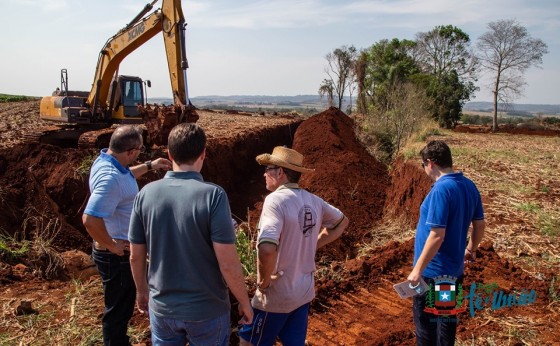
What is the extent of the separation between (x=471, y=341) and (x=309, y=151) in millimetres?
10293

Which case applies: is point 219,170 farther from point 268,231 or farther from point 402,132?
point 268,231

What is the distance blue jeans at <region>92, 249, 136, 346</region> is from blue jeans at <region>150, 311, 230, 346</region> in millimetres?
937

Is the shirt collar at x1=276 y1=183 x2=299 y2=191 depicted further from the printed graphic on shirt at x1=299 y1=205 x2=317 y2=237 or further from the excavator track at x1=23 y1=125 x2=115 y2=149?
the excavator track at x1=23 y1=125 x2=115 y2=149

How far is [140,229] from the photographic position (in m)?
2.61

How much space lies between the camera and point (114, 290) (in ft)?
11.3

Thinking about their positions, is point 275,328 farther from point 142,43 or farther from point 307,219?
point 142,43

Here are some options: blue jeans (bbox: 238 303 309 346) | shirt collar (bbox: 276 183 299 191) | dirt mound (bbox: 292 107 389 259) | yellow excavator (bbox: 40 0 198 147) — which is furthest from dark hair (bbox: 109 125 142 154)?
yellow excavator (bbox: 40 0 198 147)

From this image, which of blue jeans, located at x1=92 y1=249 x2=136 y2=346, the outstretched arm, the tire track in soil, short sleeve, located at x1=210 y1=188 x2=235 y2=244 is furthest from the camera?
the tire track in soil

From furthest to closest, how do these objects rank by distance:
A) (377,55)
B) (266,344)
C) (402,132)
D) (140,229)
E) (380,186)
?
(377,55), (402,132), (380,186), (266,344), (140,229)

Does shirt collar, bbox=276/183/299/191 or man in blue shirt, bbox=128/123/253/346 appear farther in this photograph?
shirt collar, bbox=276/183/299/191

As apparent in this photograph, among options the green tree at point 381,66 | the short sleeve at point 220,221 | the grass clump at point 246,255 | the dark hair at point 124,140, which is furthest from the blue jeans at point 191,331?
the green tree at point 381,66

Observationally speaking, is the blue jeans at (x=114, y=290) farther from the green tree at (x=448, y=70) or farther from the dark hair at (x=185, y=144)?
the green tree at (x=448, y=70)

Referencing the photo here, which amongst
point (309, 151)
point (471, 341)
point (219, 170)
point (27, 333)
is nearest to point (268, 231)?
point (471, 341)

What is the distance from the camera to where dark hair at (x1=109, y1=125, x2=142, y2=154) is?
11.1 feet
